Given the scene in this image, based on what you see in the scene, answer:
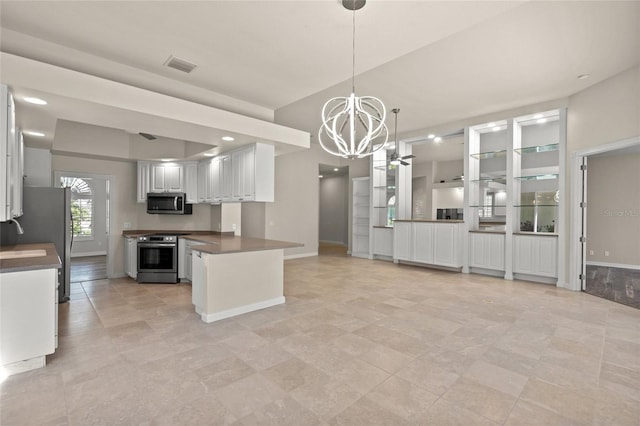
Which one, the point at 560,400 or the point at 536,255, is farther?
the point at 536,255

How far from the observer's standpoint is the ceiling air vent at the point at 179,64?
334 centimetres

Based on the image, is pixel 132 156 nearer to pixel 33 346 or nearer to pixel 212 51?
pixel 212 51

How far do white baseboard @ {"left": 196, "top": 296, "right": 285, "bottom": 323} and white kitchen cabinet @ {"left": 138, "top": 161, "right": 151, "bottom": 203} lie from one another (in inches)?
136

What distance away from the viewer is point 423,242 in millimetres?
6930

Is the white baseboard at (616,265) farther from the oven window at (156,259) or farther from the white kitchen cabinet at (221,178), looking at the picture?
the oven window at (156,259)

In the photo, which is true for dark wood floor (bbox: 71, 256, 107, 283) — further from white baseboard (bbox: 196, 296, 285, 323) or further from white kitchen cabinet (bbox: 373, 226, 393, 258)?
white kitchen cabinet (bbox: 373, 226, 393, 258)

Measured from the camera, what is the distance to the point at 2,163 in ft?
8.23

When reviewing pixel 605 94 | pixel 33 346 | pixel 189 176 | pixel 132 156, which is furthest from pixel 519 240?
pixel 132 156

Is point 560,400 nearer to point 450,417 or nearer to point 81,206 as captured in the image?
point 450,417

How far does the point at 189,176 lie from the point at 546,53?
6.00 meters

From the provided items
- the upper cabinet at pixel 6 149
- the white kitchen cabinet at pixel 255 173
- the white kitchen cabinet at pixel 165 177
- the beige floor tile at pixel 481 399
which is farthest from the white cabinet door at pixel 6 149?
the beige floor tile at pixel 481 399

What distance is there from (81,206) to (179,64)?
23.9 ft

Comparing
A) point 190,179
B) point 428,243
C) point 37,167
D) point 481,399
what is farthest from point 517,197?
point 37,167

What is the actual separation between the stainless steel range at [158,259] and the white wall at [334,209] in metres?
7.33
